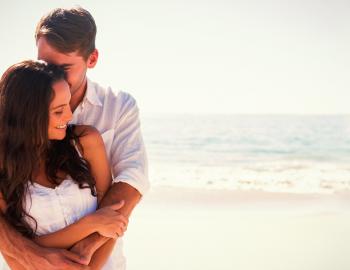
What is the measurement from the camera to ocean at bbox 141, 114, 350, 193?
9656 millimetres

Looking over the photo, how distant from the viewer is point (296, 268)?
187 inches

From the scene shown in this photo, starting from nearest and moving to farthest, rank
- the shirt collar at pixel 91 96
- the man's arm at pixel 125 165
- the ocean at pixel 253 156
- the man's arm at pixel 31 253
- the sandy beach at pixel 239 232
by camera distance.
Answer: the man's arm at pixel 31 253 < the man's arm at pixel 125 165 < the shirt collar at pixel 91 96 < the sandy beach at pixel 239 232 < the ocean at pixel 253 156

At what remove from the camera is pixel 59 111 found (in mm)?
1904

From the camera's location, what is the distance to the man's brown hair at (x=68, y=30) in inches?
81.8

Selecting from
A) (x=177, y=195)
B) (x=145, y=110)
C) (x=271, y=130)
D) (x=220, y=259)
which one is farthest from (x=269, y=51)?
(x=220, y=259)

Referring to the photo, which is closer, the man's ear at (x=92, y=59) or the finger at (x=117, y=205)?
the finger at (x=117, y=205)

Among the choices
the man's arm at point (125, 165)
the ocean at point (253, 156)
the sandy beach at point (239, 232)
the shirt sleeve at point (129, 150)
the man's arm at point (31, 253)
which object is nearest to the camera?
the man's arm at point (31, 253)

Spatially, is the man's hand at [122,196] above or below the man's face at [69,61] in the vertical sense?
below

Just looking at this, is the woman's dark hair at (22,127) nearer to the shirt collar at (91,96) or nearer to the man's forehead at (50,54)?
the man's forehead at (50,54)

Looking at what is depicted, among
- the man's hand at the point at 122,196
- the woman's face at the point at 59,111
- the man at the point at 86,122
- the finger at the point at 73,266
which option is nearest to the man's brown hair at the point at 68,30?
the man at the point at 86,122

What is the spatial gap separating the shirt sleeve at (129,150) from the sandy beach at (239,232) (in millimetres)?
2677

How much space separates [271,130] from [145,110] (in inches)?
536

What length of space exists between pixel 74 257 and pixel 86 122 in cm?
63

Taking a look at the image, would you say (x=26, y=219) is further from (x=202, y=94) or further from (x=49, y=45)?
(x=202, y=94)
